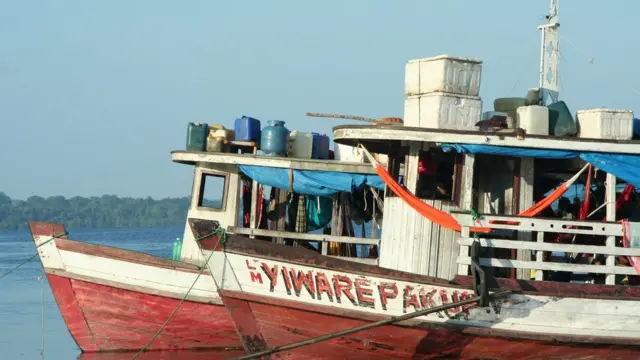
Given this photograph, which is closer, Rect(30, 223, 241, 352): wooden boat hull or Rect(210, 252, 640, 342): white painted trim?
Rect(210, 252, 640, 342): white painted trim

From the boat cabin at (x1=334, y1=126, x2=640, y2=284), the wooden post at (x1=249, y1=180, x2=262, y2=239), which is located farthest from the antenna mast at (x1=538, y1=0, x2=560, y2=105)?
the wooden post at (x1=249, y1=180, x2=262, y2=239)

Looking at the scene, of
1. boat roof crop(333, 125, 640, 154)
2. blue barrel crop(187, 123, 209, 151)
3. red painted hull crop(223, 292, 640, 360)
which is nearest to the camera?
red painted hull crop(223, 292, 640, 360)

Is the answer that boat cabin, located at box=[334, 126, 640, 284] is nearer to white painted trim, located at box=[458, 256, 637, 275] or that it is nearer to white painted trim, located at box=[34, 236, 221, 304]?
white painted trim, located at box=[458, 256, 637, 275]

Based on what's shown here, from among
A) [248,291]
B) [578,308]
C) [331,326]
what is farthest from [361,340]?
[578,308]

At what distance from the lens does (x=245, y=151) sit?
61.5ft

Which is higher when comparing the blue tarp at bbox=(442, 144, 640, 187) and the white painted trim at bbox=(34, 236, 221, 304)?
the blue tarp at bbox=(442, 144, 640, 187)

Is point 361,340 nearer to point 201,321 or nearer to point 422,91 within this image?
point 422,91

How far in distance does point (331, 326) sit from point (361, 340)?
1.37 feet

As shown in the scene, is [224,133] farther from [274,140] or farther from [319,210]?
[319,210]

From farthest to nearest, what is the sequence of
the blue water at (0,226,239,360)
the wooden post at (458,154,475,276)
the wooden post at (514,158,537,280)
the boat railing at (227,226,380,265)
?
the blue water at (0,226,239,360)
the boat railing at (227,226,380,265)
the wooden post at (514,158,537,280)
the wooden post at (458,154,475,276)

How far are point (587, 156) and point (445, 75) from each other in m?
2.04

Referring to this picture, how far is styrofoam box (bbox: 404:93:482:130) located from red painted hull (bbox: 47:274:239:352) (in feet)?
16.2

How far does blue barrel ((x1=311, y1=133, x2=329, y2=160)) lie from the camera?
18641 millimetres

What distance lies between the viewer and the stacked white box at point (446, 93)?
1393 centimetres
